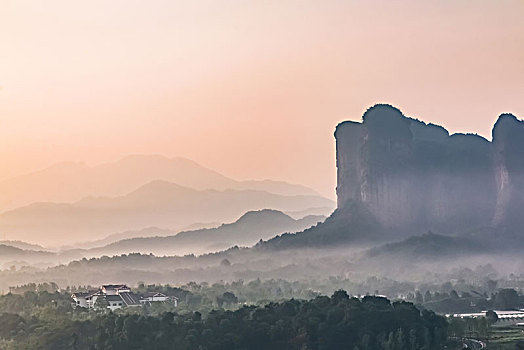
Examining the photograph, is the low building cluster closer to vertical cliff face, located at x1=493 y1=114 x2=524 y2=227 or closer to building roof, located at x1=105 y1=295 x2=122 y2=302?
building roof, located at x1=105 y1=295 x2=122 y2=302

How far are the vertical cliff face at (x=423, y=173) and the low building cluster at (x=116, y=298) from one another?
7551cm

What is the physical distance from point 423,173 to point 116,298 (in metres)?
91.5

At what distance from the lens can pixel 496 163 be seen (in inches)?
6703

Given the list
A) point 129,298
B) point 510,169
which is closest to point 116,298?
point 129,298

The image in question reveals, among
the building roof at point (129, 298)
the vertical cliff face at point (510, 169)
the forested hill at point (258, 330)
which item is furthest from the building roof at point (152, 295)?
the vertical cliff face at point (510, 169)

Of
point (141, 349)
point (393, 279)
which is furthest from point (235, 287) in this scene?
point (141, 349)

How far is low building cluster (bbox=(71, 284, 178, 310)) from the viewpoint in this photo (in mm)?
86188

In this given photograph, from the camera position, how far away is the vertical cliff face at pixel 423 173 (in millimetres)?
163750

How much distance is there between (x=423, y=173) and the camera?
17450 centimetres

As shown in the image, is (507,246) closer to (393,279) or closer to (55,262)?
(393,279)

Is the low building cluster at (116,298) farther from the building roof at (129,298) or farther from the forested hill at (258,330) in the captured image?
the forested hill at (258,330)

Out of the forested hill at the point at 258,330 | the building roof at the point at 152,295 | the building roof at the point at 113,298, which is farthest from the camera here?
the building roof at the point at 152,295

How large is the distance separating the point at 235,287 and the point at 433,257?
4747 centimetres

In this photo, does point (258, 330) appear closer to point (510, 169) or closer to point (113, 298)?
point (113, 298)
